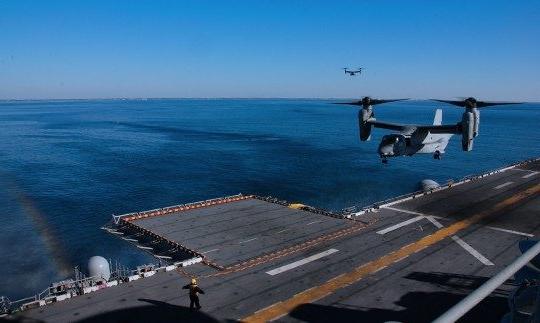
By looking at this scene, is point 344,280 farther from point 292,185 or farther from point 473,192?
point 292,185

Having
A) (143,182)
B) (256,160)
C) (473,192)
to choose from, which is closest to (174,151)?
(256,160)

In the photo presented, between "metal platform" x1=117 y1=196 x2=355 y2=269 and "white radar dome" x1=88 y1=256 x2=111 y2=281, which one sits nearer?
"white radar dome" x1=88 y1=256 x2=111 y2=281

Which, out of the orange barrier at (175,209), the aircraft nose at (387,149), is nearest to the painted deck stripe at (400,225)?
the aircraft nose at (387,149)

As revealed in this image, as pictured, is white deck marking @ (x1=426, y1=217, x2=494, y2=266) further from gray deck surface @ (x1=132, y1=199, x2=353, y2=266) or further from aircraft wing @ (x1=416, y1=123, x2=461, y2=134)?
gray deck surface @ (x1=132, y1=199, x2=353, y2=266)

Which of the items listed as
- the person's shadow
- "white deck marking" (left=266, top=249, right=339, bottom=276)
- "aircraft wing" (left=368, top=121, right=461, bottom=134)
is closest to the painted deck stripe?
"white deck marking" (left=266, top=249, right=339, bottom=276)

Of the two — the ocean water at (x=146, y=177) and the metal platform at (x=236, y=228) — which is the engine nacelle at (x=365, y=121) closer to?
the metal platform at (x=236, y=228)

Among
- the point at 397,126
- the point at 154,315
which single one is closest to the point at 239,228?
the point at 154,315
